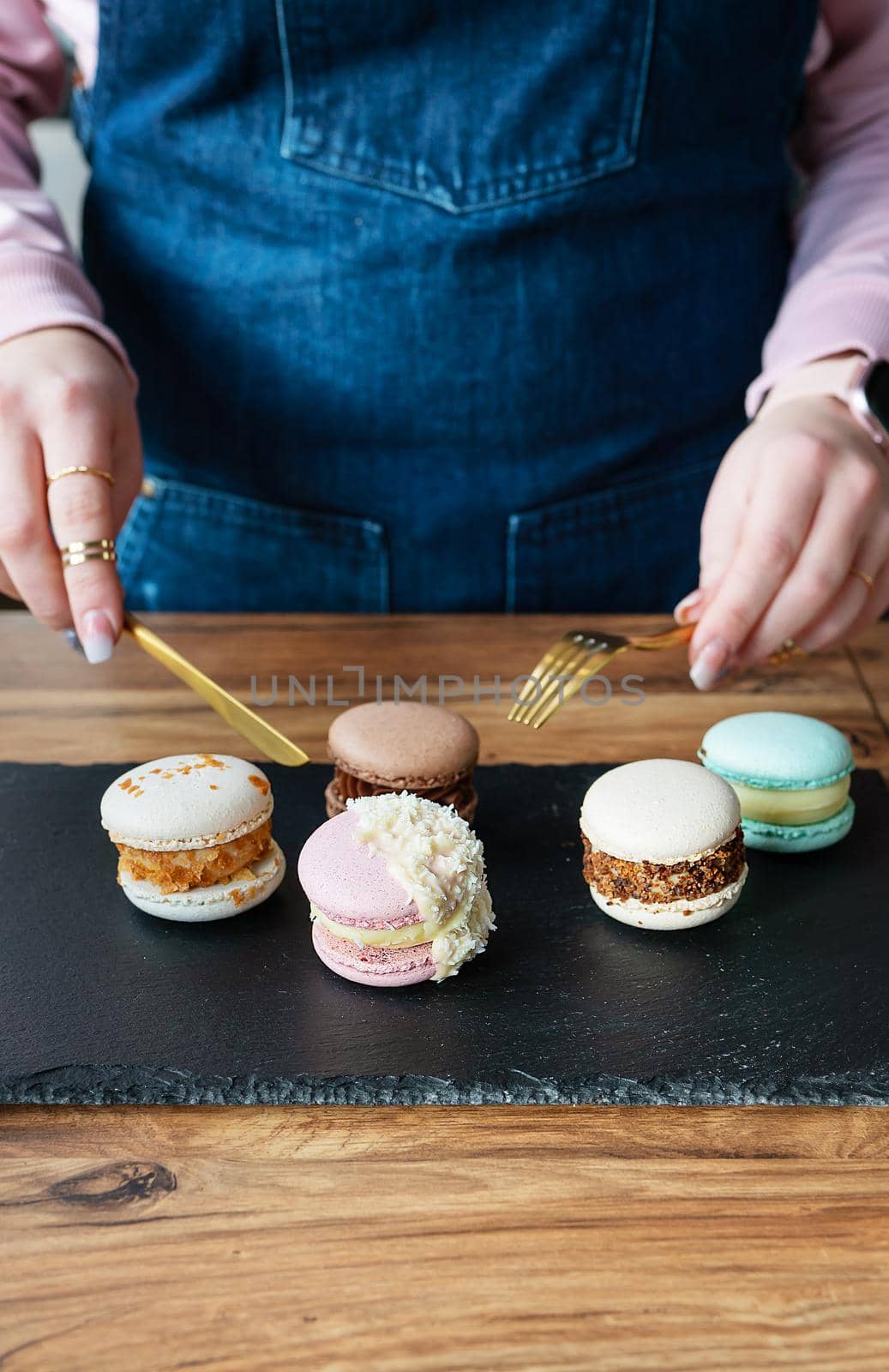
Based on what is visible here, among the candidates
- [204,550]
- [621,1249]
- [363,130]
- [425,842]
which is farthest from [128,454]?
[621,1249]

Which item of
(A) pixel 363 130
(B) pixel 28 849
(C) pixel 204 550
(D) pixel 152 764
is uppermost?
(A) pixel 363 130

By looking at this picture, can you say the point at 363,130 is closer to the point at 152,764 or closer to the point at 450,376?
the point at 450,376

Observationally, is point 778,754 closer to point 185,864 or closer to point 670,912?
point 670,912

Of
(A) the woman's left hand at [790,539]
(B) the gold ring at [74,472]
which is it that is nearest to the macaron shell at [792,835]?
(A) the woman's left hand at [790,539]

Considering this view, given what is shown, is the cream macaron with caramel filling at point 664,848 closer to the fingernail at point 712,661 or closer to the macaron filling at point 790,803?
the macaron filling at point 790,803

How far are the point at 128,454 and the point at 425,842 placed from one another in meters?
0.67

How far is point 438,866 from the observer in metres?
1.02

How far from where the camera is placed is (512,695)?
5.13ft

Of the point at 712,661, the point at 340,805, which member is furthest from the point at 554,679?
the point at 340,805

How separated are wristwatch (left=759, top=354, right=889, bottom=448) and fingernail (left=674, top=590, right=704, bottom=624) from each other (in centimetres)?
27

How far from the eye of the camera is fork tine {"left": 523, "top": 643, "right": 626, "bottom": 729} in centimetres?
135

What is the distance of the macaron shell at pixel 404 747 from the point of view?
1188mm

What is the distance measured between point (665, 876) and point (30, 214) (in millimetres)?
1152

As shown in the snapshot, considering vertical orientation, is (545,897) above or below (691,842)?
below
